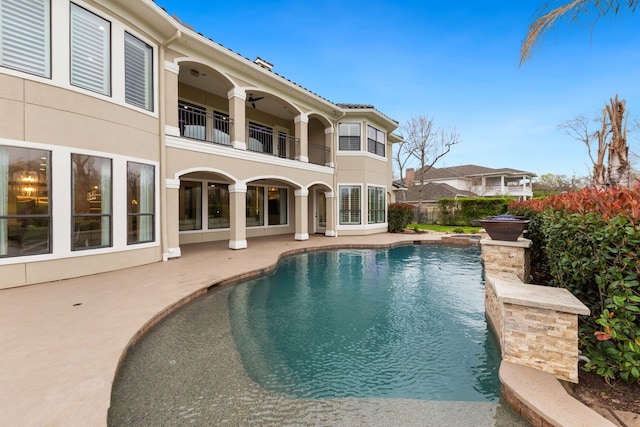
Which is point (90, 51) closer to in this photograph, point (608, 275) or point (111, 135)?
point (111, 135)

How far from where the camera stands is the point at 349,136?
1509 cm

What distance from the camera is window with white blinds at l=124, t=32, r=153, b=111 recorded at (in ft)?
23.6

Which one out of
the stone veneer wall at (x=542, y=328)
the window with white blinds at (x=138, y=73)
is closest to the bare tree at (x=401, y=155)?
the window with white blinds at (x=138, y=73)

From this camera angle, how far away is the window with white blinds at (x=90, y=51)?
6.18 metres

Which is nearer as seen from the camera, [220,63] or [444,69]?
[220,63]

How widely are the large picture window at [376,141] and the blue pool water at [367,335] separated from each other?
944 cm

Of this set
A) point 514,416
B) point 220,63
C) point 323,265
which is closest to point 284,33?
point 220,63

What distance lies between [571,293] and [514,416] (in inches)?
58.2

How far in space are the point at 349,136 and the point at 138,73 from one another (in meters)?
9.97

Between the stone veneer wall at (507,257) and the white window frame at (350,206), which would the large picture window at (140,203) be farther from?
the white window frame at (350,206)

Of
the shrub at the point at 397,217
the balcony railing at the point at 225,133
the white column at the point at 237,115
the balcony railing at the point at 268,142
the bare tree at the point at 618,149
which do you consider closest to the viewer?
the bare tree at the point at 618,149

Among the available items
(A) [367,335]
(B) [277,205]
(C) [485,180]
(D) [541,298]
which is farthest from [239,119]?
(C) [485,180]

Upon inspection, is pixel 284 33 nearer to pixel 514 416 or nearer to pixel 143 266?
pixel 143 266

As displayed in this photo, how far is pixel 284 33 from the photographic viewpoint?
1772cm
